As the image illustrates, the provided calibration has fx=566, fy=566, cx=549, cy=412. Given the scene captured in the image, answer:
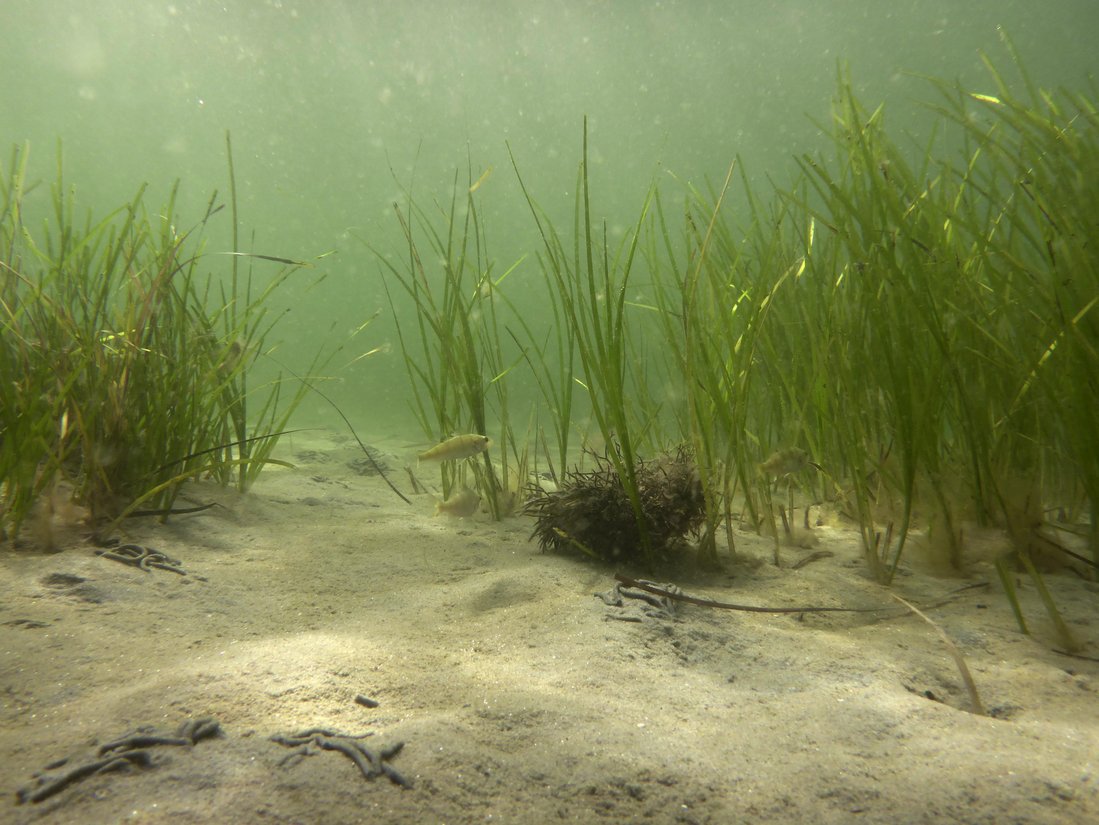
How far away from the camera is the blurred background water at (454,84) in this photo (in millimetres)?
24797

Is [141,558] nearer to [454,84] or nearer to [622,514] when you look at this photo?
[622,514]

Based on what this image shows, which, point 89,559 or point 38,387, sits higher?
point 38,387

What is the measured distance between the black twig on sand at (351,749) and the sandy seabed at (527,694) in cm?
1

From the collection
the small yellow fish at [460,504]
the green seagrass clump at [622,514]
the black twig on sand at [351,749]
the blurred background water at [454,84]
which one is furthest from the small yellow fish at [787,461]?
the blurred background water at [454,84]

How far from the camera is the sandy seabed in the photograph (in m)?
1.02

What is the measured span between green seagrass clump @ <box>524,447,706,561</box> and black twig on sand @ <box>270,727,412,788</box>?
159 centimetres

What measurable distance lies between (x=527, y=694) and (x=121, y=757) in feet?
2.71

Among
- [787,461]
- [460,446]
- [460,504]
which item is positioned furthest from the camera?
[460,504]

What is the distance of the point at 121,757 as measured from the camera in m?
1.01

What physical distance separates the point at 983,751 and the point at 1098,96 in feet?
11.4

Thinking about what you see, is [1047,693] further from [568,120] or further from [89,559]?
[568,120]

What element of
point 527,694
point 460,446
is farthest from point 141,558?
point 527,694

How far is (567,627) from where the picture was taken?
191 centimetres

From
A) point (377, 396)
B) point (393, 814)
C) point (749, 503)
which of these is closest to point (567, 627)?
point (393, 814)
